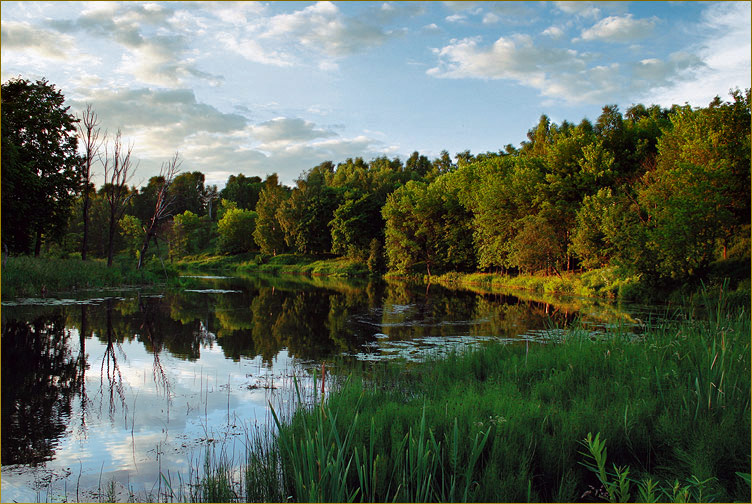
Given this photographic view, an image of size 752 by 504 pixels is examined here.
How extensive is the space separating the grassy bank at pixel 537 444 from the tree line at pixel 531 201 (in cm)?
1881

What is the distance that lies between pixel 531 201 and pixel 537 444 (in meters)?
33.2

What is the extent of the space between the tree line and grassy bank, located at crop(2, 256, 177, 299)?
207cm

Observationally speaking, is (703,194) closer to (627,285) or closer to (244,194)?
(627,285)

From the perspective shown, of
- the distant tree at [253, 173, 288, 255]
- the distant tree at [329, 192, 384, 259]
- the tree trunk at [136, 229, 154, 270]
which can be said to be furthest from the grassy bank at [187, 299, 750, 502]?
the distant tree at [253, 173, 288, 255]

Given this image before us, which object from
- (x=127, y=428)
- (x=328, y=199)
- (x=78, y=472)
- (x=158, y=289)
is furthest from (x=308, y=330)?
(x=328, y=199)

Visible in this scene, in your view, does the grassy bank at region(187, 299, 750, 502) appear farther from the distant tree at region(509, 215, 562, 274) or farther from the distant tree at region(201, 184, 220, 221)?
the distant tree at region(201, 184, 220, 221)

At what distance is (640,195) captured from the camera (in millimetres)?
26062

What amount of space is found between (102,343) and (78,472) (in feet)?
27.5

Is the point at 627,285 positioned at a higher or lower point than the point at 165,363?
higher

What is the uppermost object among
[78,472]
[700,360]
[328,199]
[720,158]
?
[328,199]

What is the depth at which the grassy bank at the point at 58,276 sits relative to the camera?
67.2 ft

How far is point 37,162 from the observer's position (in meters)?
24.9

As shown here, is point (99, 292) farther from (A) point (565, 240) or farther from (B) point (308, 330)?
(A) point (565, 240)

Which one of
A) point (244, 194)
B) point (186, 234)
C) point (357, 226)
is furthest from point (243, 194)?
point (357, 226)
